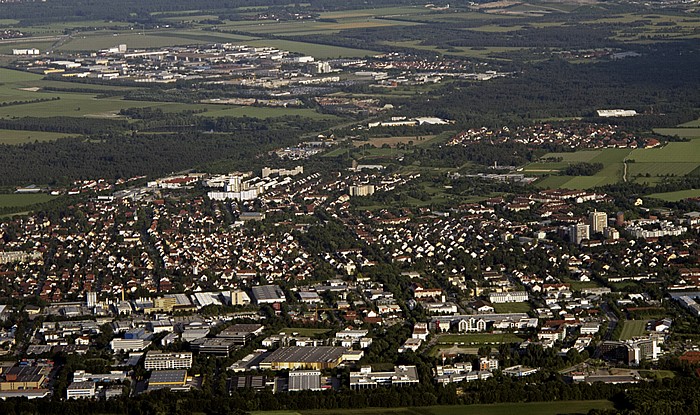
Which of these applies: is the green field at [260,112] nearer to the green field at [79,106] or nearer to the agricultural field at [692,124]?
the green field at [79,106]

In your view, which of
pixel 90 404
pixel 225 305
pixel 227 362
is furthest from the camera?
pixel 225 305

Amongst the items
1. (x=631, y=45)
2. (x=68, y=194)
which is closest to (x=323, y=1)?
(x=631, y=45)

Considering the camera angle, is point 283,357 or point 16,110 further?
point 16,110

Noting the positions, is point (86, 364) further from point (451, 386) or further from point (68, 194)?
point (68, 194)

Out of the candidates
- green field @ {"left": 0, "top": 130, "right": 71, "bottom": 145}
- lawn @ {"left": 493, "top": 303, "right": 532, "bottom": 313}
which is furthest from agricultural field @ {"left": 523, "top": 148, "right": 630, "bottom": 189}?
green field @ {"left": 0, "top": 130, "right": 71, "bottom": 145}

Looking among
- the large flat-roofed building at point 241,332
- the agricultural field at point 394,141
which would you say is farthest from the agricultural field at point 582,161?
the large flat-roofed building at point 241,332

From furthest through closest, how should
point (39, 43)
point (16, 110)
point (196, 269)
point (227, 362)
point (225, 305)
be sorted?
point (39, 43)
point (16, 110)
point (196, 269)
point (225, 305)
point (227, 362)

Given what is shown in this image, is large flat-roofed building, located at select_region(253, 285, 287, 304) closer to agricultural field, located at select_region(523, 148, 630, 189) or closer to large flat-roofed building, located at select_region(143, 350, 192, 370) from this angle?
large flat-roofed building, located at select_region(143, 350, 192, 370)

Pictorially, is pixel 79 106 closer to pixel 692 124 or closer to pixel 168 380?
pixel 692 124
